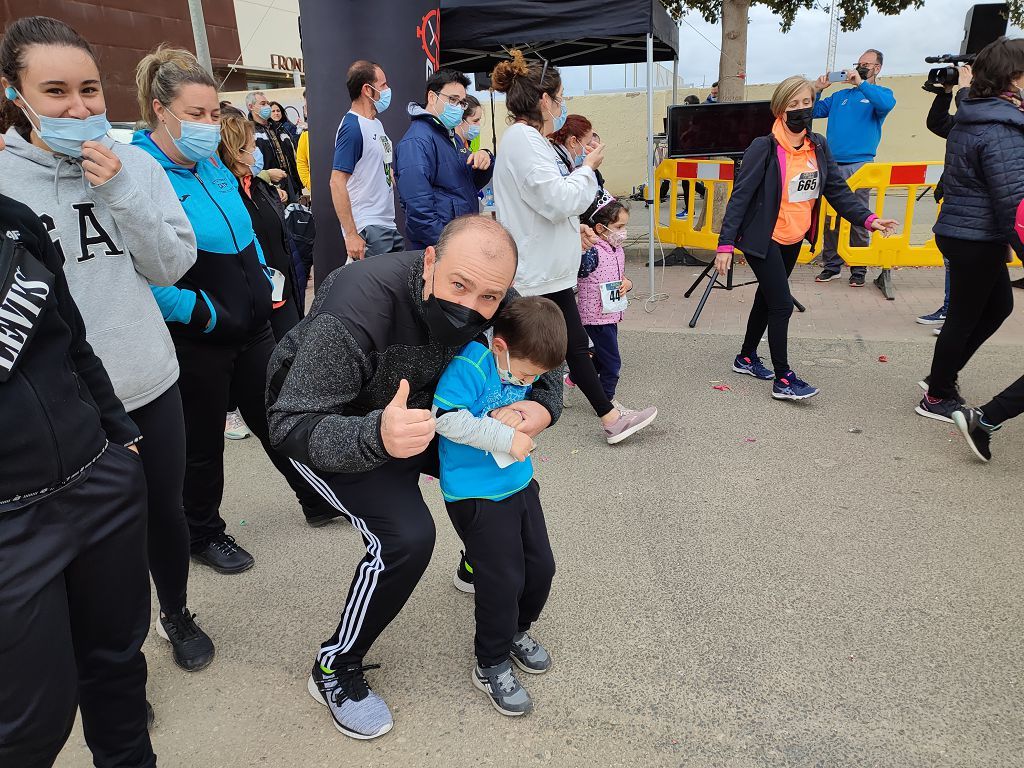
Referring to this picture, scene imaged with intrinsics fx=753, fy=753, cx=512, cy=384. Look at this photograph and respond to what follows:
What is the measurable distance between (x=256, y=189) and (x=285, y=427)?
5.87 ft

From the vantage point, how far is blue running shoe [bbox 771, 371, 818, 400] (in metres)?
4.74

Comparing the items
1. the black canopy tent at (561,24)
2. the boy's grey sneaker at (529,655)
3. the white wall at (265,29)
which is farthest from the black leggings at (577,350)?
the white wall at (265,29)

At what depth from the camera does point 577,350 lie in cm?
406

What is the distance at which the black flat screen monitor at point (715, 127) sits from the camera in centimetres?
858

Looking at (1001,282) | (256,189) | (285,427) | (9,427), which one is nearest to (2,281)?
(9,427)

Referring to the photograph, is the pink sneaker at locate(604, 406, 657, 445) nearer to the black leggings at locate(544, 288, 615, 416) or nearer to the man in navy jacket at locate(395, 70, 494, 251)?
the black leggings at locate(544, 288, 615, 416)

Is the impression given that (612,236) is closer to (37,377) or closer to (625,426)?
(625,426)

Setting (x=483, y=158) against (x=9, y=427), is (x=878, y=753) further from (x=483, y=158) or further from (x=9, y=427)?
(x=483, y=158)

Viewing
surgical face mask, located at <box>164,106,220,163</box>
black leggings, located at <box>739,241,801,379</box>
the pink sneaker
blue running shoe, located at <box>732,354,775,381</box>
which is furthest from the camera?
blue running shoe, located at <box>732,354,775,381</box>

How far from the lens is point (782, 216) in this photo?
4738mm

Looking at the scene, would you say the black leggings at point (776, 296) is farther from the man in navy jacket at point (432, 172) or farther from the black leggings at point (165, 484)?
the black leggings at point (165, 484)

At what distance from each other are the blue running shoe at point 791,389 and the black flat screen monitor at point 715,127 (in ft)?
15.1

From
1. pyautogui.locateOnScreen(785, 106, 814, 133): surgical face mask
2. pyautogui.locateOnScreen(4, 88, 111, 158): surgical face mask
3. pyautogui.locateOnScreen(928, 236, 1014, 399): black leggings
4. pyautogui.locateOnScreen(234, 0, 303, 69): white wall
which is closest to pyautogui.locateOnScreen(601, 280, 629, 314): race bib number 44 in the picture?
pyautogui.locateOnScreen(785, 106, 814, 133): surgical face mask

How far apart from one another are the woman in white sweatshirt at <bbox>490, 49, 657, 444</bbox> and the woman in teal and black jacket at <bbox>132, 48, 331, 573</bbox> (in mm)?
Answer: 1406
